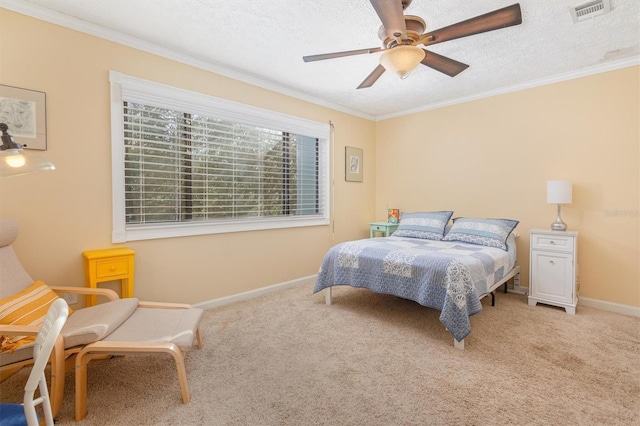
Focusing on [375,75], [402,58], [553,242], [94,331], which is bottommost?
Answer: [94,331]

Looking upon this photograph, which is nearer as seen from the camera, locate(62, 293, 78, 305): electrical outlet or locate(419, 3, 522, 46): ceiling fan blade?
locate(419, 3, 522, 46): ceiling fan blade

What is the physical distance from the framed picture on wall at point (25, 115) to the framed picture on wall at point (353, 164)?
350 cm

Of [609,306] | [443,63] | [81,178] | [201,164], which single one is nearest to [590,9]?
[443,63]

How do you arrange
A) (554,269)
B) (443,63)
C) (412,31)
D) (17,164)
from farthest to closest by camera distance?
(554,269)
(443,63)
(412,31)
(17,164)

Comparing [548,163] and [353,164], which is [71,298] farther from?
[548,163]

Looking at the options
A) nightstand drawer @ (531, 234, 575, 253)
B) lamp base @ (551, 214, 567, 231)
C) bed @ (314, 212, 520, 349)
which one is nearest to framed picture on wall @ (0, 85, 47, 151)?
bed @ (314, 212, 520, 349)

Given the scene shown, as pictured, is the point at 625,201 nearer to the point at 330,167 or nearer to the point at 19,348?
the point at 330,167

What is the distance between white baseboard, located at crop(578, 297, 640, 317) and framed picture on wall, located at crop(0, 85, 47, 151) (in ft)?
17.5

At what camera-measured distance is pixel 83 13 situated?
2.40 meters

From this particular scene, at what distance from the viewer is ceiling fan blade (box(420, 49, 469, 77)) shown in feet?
7.52

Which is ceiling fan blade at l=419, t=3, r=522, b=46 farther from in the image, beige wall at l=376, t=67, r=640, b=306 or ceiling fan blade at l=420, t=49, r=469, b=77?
beige wall at l=376, t=67, r=640, b=306

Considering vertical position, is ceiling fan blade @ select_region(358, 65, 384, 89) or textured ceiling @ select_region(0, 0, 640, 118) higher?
textured ceiling @ select_region(0, 0, 640, 118)

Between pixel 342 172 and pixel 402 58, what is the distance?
2675mm

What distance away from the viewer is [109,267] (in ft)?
8.17
